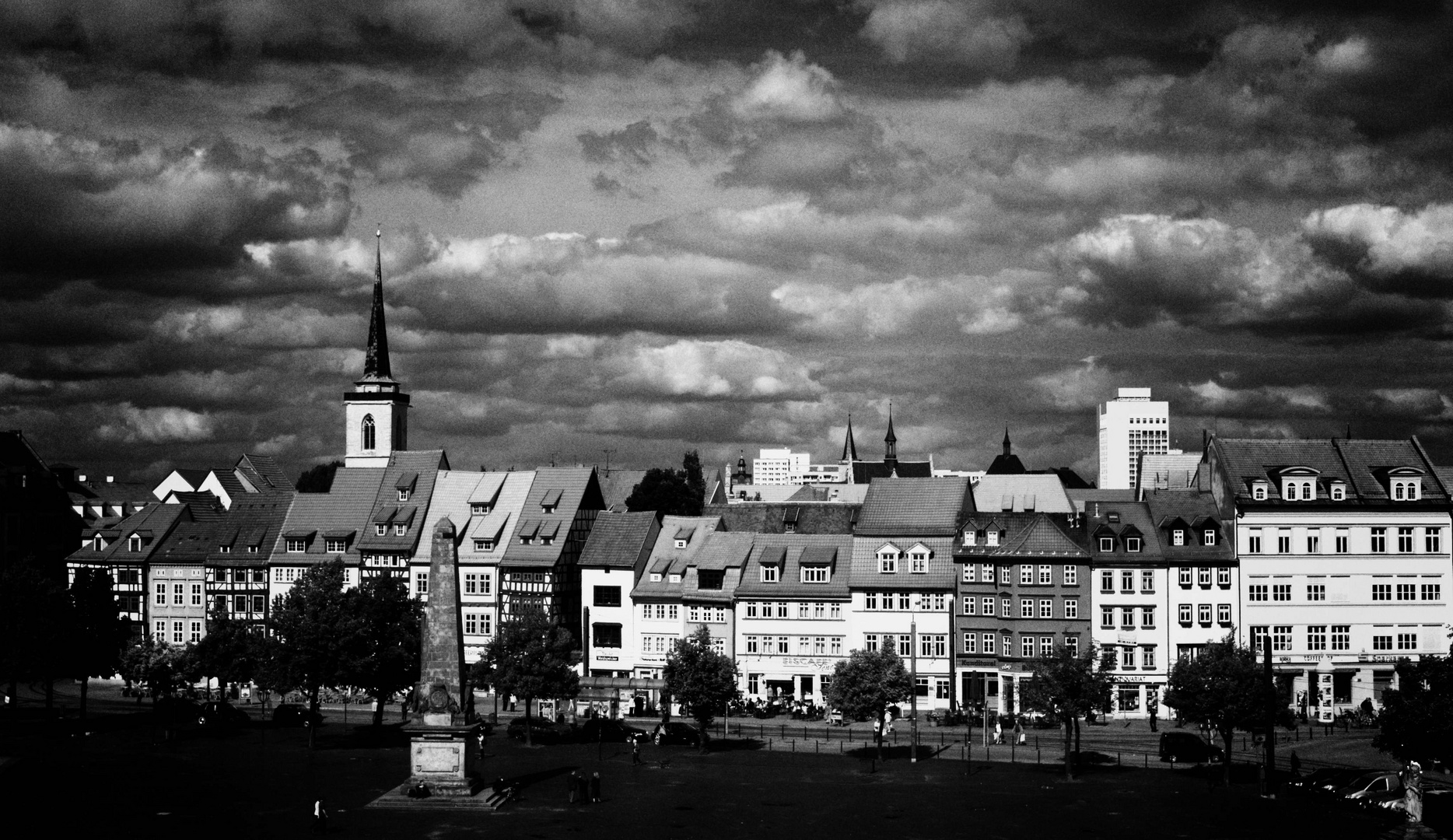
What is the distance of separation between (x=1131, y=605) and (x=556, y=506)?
43.3 m

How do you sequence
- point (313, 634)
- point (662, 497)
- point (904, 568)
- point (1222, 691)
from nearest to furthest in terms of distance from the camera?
point (1222, 691) → point (313, 634) → point (904, 568) → point (662, 497)

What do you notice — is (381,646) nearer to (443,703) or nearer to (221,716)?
(221,716)

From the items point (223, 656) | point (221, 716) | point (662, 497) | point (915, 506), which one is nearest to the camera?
point (221, 716)

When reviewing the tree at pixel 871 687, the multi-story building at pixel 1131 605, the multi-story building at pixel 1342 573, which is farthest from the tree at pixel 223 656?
the multi-story building at pixel 1342 573

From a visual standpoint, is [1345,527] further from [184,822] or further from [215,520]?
[215,520]

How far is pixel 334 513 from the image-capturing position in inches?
5207

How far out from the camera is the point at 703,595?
114188 mm

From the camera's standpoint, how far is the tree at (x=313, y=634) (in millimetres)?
90875

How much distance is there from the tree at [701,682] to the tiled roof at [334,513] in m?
46.4

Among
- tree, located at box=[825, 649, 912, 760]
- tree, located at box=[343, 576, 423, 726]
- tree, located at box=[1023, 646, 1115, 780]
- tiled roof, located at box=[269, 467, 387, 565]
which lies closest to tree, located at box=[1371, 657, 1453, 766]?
tree, located at box=[1023, 646, 1115, 780]

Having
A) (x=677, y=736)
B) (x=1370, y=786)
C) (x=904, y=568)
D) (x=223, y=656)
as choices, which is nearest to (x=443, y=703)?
(x=677, y=736)

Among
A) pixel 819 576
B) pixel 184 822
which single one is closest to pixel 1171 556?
pixel 819 576

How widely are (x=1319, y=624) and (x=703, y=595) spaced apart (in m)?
39.7

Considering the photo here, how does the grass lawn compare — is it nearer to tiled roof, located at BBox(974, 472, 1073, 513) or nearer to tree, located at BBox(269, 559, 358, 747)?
tree, located at BBox(269, 559, 358, 747)
